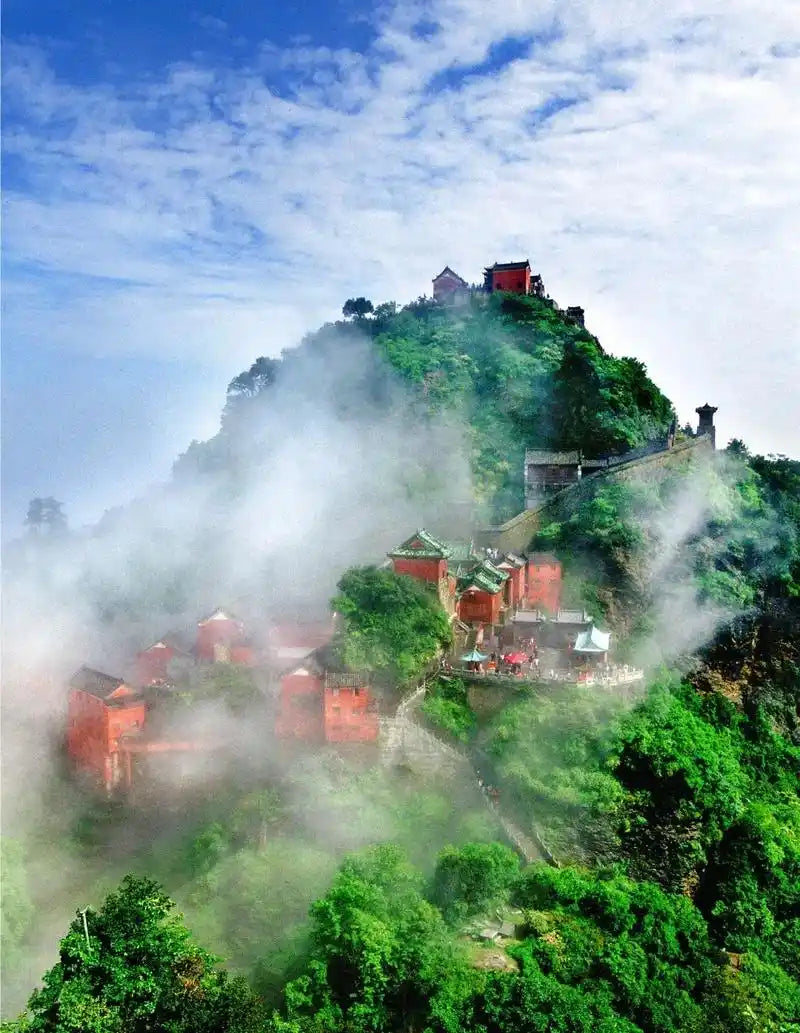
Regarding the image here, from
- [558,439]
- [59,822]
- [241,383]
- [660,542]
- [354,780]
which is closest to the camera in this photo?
[354,780]

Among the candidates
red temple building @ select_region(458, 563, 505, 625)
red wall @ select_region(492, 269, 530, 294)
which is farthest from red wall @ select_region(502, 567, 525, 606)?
red wall @ select_region(492, 269, 530, 294)

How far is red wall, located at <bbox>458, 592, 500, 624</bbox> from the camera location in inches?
1336

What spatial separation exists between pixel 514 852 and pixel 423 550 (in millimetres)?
10882

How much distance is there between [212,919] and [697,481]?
27076mm

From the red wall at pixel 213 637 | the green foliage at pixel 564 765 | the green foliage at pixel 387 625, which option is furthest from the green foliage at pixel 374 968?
the red wall at pixel 213 637

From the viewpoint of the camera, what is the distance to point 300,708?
2955cm

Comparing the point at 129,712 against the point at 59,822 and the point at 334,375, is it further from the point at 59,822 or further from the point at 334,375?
the point at 334,375

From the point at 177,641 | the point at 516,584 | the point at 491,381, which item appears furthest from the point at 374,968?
the point at 491,381

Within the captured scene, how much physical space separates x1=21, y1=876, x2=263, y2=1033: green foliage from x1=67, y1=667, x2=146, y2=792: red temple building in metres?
12.5

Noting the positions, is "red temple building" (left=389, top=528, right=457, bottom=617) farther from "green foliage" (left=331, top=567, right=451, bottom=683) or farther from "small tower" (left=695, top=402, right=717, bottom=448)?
"small tower" (left=695, top=402, right=717, bottom=448)

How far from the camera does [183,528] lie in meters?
48.6

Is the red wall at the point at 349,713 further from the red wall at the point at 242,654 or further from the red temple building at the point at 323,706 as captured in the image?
the red wall at the point at 242,654

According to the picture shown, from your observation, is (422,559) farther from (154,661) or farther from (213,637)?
(154,661)

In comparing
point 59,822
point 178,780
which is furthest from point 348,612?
point 59,822
